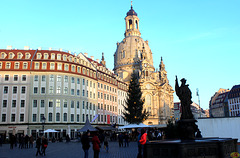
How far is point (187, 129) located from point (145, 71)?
99.0 metres

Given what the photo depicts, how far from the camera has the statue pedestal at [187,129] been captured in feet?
59.4

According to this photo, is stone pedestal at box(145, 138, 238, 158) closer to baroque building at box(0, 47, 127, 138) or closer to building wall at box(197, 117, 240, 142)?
building wall at box(197, 117, 240, 142)

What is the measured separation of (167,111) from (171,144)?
112 meters

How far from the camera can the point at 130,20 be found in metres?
144

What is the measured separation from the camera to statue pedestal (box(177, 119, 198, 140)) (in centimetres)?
1809

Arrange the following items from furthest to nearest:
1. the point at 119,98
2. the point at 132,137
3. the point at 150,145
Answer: the point at 119,98 < the point at 132,137 < the point at 150,145

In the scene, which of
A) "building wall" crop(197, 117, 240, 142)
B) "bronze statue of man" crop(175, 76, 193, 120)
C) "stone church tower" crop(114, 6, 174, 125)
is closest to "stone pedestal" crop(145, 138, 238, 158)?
"bronze statue of man" crop(175, 76, 193, 120)

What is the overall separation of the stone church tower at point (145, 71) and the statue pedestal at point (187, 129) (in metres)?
94.0

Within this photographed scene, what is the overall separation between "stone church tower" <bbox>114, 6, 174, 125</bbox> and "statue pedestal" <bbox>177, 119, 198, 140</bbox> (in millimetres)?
94005

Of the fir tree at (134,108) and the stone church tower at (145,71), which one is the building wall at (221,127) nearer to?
the fir tree at (134,108)

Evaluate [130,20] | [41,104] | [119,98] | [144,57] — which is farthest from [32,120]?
[130,20]

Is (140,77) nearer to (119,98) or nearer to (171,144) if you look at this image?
(119,98)

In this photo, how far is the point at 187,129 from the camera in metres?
18.2

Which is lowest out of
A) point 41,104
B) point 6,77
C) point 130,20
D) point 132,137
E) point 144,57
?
point 132,137
